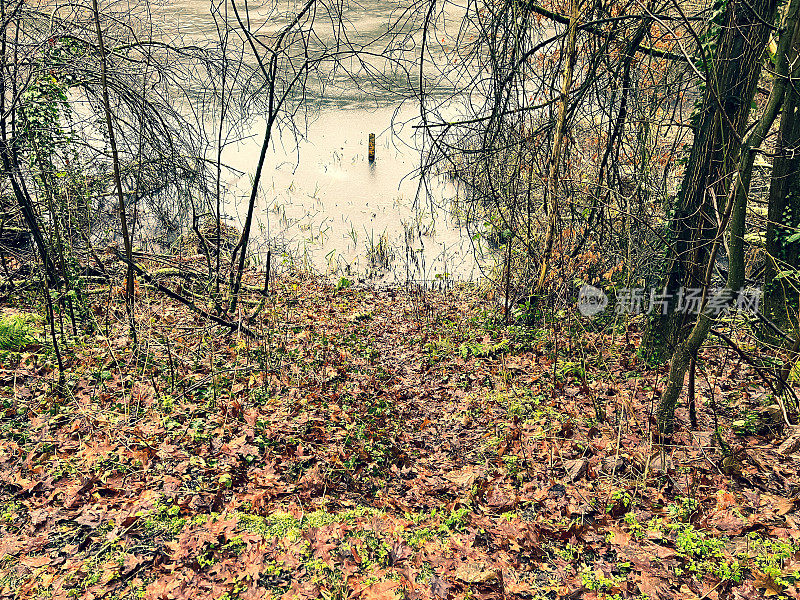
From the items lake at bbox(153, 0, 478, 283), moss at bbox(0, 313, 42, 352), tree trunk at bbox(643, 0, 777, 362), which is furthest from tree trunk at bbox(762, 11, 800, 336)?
moss at bbox(0, 313, 42, 352)

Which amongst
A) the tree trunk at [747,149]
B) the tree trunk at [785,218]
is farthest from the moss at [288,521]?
the tree trunk at [785,218]

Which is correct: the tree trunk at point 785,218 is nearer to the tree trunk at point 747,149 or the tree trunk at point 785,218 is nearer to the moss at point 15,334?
the tree trunk at point 747,149

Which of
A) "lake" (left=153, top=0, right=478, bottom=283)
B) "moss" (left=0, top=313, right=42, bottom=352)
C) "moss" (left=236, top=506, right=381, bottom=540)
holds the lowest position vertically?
"moss" (left=236, top=506, right=381, bottom=540)

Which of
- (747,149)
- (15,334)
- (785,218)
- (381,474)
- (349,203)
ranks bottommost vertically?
(381,474)

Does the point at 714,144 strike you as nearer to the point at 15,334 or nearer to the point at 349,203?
the point at 15,334

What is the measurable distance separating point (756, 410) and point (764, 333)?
0.89 metres

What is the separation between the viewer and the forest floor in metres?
3.17

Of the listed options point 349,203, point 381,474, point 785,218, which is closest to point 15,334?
point 381,474

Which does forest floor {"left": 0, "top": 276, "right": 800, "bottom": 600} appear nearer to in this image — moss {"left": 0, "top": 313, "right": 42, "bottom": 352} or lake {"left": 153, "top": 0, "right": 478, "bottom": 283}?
moss {"left": 0, "top": 313, "right": 42, "bottom": 352}

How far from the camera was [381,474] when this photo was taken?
4469 mm

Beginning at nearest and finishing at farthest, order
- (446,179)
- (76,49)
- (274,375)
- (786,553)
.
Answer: (786,553) < (76,49) < (274,375) < (446,179)

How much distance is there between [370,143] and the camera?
1341 centimetres

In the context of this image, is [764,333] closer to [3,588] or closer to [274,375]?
[274,375]

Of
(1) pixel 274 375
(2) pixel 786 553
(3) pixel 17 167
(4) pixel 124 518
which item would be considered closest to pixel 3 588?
(4) pixel 124 518
